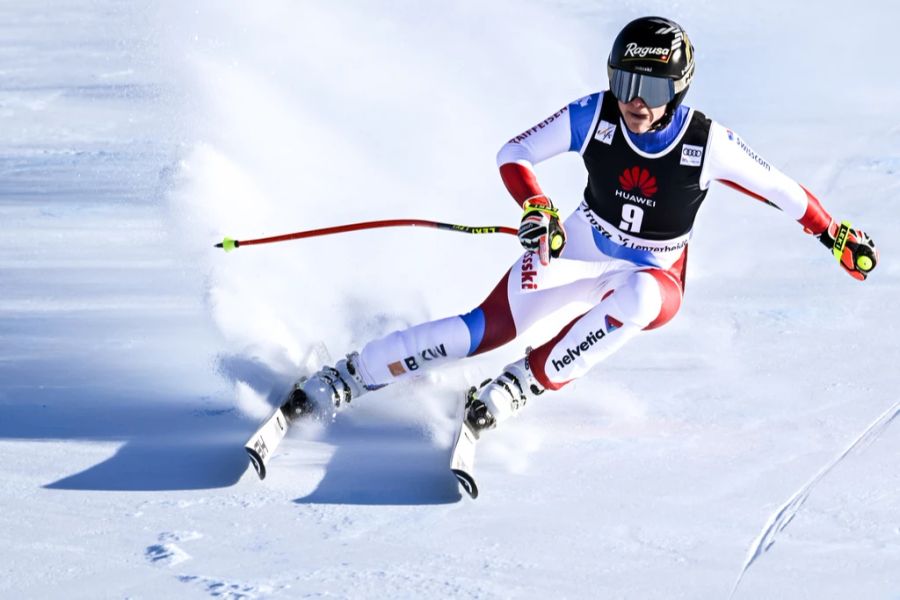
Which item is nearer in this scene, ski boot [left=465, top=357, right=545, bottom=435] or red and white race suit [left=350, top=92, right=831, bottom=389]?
red and white race suit [left=350, top=92, right=831, bottom=389]

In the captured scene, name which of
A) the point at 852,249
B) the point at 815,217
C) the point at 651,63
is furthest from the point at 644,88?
the point at 852,249

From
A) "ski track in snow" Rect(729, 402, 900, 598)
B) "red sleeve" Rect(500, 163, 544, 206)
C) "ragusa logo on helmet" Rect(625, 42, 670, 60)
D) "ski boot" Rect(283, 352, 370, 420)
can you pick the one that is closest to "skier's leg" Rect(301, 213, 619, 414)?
"ski boot" Rect(283, 352, 370, 420)

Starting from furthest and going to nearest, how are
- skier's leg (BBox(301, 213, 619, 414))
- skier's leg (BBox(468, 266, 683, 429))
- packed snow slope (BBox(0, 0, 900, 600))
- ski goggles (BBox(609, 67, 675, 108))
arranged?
skier's leg (BBox(301, 213, 619, 414)), skier's leg (BBox(468, 266, 683, 429)), ski goggles (BBox(609, 67, 675, 108)), packed snow slope (BBox(0, 0, 900, 600))

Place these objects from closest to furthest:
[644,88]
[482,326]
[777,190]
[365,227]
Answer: [644,88] < [777,190] < [482,326] < [365,227]

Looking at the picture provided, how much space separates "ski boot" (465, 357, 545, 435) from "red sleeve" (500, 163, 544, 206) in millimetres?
657

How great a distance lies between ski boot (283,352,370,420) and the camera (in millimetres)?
5289

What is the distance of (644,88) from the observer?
483cm

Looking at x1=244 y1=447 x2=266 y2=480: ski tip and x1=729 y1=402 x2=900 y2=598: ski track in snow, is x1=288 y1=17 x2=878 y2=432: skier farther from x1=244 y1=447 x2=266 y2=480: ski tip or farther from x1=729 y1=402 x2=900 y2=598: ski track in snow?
x1=729 y1=402 x2=900 y2=598: ski track in snow

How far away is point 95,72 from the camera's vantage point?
13.1m

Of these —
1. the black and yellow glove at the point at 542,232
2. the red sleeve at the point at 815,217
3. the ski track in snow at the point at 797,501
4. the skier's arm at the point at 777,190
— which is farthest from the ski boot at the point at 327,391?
the red sleeve at the point at 815,217

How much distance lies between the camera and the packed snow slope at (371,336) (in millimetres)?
4285

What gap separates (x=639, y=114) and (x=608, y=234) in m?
0.62

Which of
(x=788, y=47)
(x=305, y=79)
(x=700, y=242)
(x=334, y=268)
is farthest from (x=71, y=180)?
(x=788, y=47)

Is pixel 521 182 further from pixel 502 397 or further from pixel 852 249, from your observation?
pixel 852 249
